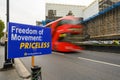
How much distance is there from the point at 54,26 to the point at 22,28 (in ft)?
56.2

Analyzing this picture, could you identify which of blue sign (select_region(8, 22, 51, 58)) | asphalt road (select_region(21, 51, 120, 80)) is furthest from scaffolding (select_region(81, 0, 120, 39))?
blue sign (select_region(8, 22, 51, 58))

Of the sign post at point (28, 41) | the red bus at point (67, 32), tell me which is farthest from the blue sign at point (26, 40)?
the red bus at point (67, 32)

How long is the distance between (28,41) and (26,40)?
59 millimetres

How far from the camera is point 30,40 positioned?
13.3 ft

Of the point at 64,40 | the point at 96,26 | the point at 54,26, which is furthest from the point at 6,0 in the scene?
the point at 96,26

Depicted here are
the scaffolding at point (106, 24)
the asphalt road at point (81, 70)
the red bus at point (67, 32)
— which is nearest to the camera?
the asphalt road at point (81, 70)

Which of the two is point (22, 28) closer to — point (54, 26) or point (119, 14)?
point (54, 26)

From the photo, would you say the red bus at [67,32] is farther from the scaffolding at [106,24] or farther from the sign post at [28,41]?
the scaffolding at [106,24]

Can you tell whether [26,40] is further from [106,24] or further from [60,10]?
[60,10]

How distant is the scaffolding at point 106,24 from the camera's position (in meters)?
47.5

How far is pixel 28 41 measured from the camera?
13.1 feet

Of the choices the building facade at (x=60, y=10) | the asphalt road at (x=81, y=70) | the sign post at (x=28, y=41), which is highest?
the building facade at (x=60, y=10)

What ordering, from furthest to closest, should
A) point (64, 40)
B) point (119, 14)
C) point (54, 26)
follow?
1. point (119, 14)
2. point (54, 26)
3. point (64, 40)

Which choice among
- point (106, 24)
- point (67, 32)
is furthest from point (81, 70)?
point (106, 24)
